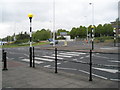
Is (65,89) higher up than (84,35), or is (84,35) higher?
(84,35)

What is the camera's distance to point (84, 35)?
9725cm

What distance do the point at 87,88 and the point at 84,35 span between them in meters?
94.5

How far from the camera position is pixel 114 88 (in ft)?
14.5

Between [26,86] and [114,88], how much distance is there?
282 cm

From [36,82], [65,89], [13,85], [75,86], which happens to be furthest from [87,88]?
[13,85]

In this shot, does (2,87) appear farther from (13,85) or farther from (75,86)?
(75,86)

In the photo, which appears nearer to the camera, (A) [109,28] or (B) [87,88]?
(B) [87,88]

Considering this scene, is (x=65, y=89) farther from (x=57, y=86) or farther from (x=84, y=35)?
(x=84, y=35)

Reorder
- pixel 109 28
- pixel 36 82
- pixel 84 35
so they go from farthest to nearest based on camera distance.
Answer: pixel 84 35 < pixel 109 28 < pixel 36 82

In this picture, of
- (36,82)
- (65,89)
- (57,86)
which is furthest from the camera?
(36,82)

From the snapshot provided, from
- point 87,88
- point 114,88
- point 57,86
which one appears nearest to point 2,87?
point 57,86

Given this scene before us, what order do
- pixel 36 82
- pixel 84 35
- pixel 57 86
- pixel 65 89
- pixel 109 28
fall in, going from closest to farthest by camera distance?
pixel 65 89 → pixel 57 86 → pixel 36 82 → pixel 109 28 → pixel 84 35

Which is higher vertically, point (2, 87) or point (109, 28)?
point (109, 28)

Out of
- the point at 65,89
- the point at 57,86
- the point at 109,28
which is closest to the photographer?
the point at 65,89
